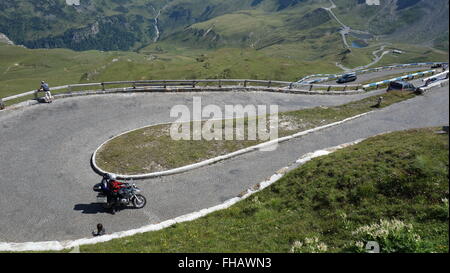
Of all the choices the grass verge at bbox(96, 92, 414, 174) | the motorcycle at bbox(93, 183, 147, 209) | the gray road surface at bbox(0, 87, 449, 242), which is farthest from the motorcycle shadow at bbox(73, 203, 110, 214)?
the grass verge at bbox(96, 92, 414, 174)

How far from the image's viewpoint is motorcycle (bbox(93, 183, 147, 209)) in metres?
12.7

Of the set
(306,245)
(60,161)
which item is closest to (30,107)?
(60,161)

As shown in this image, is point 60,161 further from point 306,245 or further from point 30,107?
point 306,245

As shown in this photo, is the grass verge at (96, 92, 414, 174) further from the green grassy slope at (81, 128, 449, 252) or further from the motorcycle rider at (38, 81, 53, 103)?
the motorcycle rider at (38, 81, 53, 103)

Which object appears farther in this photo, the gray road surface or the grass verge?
the grass verge

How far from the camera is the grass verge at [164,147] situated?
1637 centimetres

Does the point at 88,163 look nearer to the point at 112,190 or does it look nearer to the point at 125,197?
the point at 112,190

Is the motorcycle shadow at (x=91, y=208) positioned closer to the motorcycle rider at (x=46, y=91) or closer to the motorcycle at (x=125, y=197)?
the motorcycle at (x=125, y=197)

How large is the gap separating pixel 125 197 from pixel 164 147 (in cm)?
582

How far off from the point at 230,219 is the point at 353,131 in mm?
14894

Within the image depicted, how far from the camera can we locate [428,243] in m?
6.71

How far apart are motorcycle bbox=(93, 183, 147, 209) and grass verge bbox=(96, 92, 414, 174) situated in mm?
2680

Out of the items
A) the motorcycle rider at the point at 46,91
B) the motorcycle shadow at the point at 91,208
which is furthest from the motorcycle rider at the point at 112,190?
the motorcycle rider at the point at 46,91

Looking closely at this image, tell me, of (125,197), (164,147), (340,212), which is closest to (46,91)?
(164,147)
